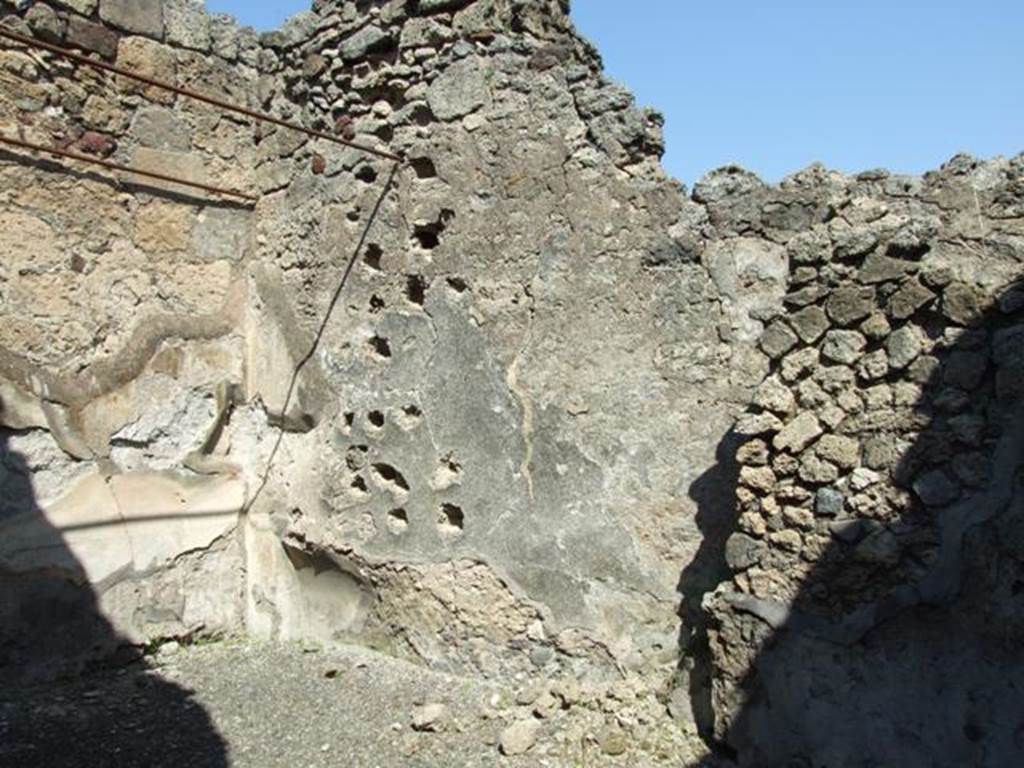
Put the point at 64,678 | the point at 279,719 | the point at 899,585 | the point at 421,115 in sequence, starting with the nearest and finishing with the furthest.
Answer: the point at 899,585 → the point at 279,719 → the point at 64,678 → the point at 421,115

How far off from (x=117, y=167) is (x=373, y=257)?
3.40ft

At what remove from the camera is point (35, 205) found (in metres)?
3.34

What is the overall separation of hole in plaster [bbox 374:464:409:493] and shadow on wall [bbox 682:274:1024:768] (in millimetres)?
1371

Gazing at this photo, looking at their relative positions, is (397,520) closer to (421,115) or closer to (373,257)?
(373,257)

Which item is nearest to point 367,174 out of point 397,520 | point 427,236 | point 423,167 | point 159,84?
point 423,167

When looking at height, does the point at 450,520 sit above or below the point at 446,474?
below

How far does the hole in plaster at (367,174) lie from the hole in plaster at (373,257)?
10.2 inches

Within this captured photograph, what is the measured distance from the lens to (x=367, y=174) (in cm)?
357

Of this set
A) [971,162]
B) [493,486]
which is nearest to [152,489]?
[493,486]

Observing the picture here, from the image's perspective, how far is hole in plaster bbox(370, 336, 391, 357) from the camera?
3507mm

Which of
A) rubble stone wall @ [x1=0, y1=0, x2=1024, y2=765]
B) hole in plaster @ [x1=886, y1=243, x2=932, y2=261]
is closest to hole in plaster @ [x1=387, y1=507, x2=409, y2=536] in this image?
rubble stone wall @ [x1=0, y1=0, x2=1024, y2=765]

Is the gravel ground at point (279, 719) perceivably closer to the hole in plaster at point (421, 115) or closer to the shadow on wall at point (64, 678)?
the shadow on wall at point (64, 678)

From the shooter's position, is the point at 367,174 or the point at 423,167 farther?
the point at 367,174

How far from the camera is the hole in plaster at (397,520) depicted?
134 inches
